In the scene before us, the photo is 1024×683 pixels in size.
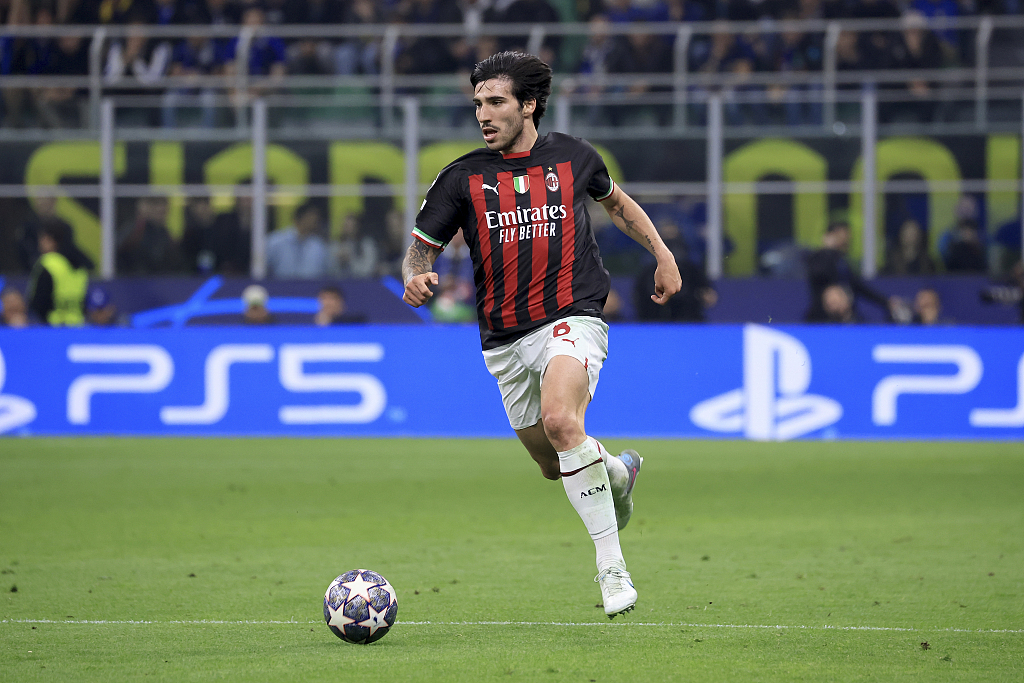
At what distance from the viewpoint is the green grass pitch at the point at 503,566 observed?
488 centimetres

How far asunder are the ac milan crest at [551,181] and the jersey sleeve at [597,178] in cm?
16

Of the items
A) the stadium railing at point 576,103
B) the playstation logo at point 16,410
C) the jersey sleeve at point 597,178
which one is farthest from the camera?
the stadium railing at point 576,103

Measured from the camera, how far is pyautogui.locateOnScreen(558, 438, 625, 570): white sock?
17.9 ft

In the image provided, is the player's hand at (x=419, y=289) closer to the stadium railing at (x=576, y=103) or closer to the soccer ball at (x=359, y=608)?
the soccer ball at (x=359, y=608)

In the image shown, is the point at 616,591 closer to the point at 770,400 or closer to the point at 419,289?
the point at 419,289

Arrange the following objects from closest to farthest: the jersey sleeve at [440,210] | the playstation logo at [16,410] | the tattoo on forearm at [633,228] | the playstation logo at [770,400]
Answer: the jersey sleeve at [440,210], the tattoo on forearm at [633,228], the playstation logo at [770,400], the playstation logo at [16,410]

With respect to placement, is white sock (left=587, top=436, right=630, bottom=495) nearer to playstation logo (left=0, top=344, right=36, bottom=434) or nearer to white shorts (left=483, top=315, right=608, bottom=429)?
white shorts (left=483, top=315, right=608, bottom=429)

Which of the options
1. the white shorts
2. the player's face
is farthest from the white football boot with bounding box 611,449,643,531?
the player's face

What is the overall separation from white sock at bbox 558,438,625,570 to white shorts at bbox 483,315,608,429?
315 millimetres

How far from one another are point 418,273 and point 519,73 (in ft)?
3.00

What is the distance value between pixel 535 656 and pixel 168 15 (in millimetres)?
17163

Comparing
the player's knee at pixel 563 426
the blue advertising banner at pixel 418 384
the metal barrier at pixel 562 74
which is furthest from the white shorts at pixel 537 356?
the metal barrier at pixel 562 74

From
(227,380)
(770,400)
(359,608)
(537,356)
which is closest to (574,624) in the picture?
(359,608)

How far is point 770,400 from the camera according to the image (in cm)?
1402
